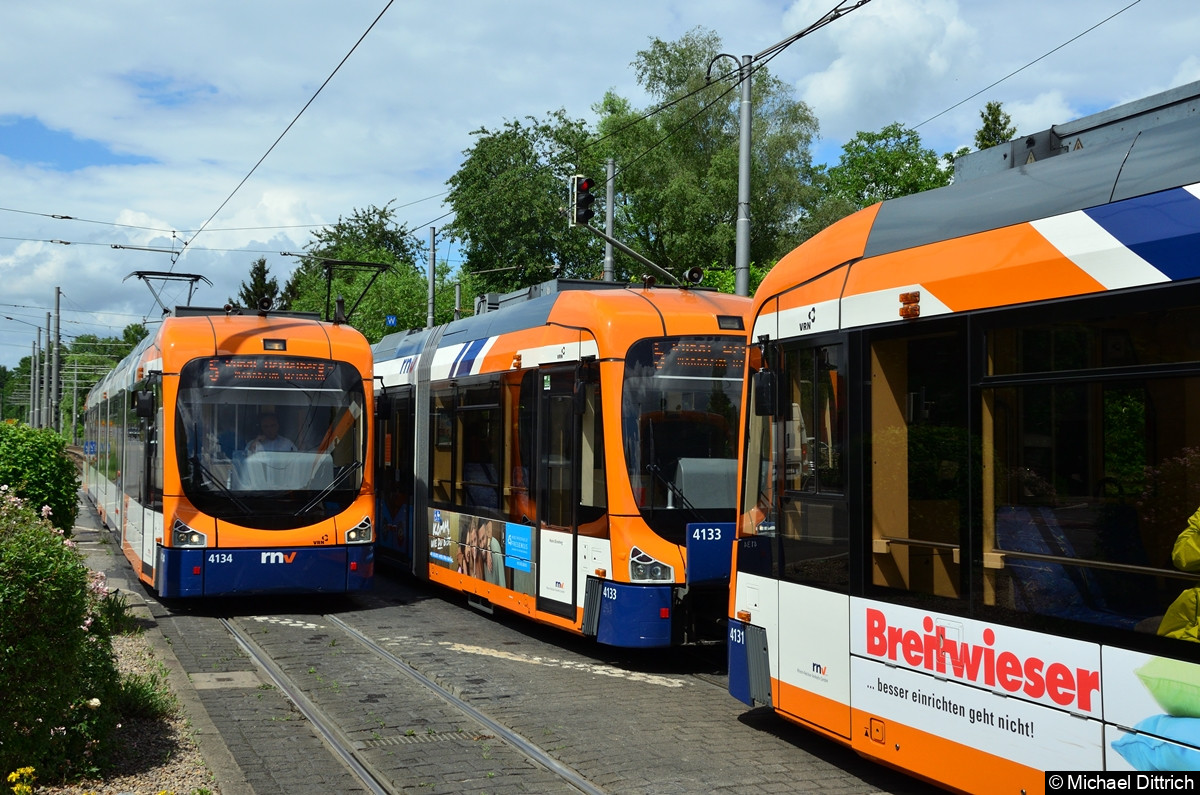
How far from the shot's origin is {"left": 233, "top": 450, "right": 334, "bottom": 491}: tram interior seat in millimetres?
12703

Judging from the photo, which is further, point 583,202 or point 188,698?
point 583,202

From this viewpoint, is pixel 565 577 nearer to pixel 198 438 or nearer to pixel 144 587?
pixel 198 438

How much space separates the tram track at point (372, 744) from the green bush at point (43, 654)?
1454 millimetres

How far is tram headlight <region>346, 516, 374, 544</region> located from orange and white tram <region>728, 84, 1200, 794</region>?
6866 millimetres

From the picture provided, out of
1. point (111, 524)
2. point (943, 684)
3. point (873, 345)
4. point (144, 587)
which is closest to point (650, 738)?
point (943, 684)

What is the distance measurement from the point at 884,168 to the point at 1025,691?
178 feet

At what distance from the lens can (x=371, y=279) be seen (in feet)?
80.2

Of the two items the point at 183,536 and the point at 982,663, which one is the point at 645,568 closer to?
the point at 982,663

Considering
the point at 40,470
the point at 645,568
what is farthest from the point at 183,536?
the point at 645,568

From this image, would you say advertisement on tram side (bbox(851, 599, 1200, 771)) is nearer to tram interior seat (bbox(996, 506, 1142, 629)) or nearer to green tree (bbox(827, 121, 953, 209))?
tram interior seat (bbox(996, 506, 1142, 629))

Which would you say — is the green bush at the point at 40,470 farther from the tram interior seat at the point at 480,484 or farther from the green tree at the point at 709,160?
the green tree at the point at 709,160

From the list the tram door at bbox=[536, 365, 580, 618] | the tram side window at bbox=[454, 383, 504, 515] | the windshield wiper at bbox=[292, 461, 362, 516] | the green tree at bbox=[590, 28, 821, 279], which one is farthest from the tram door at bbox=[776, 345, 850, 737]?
the green tree at bbox=[590, 28, 821, 279]

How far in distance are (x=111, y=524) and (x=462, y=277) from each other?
1315 inches

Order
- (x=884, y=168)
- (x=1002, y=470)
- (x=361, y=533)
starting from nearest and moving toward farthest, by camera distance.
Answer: (x=1002, y=470) < (x=361, y=533) < (x=884, y=168)
